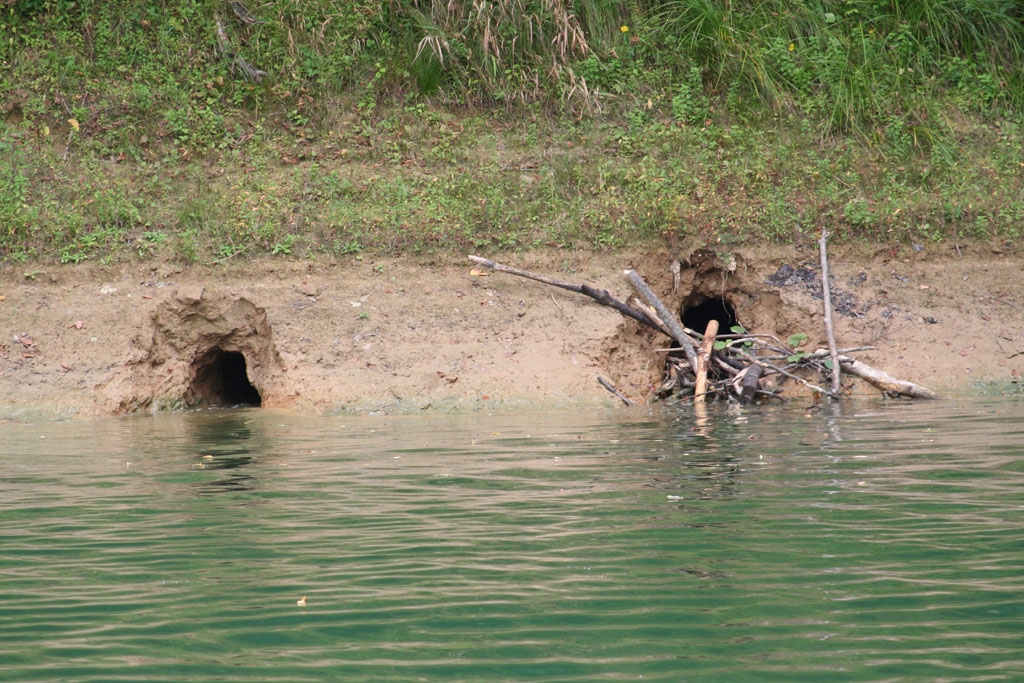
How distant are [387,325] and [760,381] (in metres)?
3.53

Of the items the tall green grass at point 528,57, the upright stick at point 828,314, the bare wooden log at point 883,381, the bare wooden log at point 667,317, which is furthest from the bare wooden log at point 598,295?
the tall green grass at point 528,57

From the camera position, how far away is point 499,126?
1335 centimetres

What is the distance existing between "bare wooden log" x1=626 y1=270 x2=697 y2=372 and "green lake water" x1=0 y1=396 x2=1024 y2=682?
9.32ft

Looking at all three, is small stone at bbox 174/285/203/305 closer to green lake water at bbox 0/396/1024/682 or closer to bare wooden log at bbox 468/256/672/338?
bare wooden log at bbox 468/256/672/338

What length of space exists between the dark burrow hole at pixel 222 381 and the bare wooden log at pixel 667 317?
3817 mm

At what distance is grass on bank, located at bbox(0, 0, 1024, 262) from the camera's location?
11.6 m

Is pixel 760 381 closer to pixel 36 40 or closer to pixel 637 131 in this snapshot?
pixel 637 131

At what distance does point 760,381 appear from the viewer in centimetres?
1032

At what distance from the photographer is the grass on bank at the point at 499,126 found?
11609 millimetres

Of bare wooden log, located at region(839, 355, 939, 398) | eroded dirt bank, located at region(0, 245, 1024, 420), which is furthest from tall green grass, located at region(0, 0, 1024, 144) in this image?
bare wooden log, located at region(839, 355, 939, 398)

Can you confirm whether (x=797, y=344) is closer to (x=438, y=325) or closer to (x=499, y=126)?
(x=438, y=325)

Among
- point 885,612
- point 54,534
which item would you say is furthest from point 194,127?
point 885,612

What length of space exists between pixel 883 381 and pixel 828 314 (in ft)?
2.81

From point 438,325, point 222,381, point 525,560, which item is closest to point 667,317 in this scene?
point 438,325
